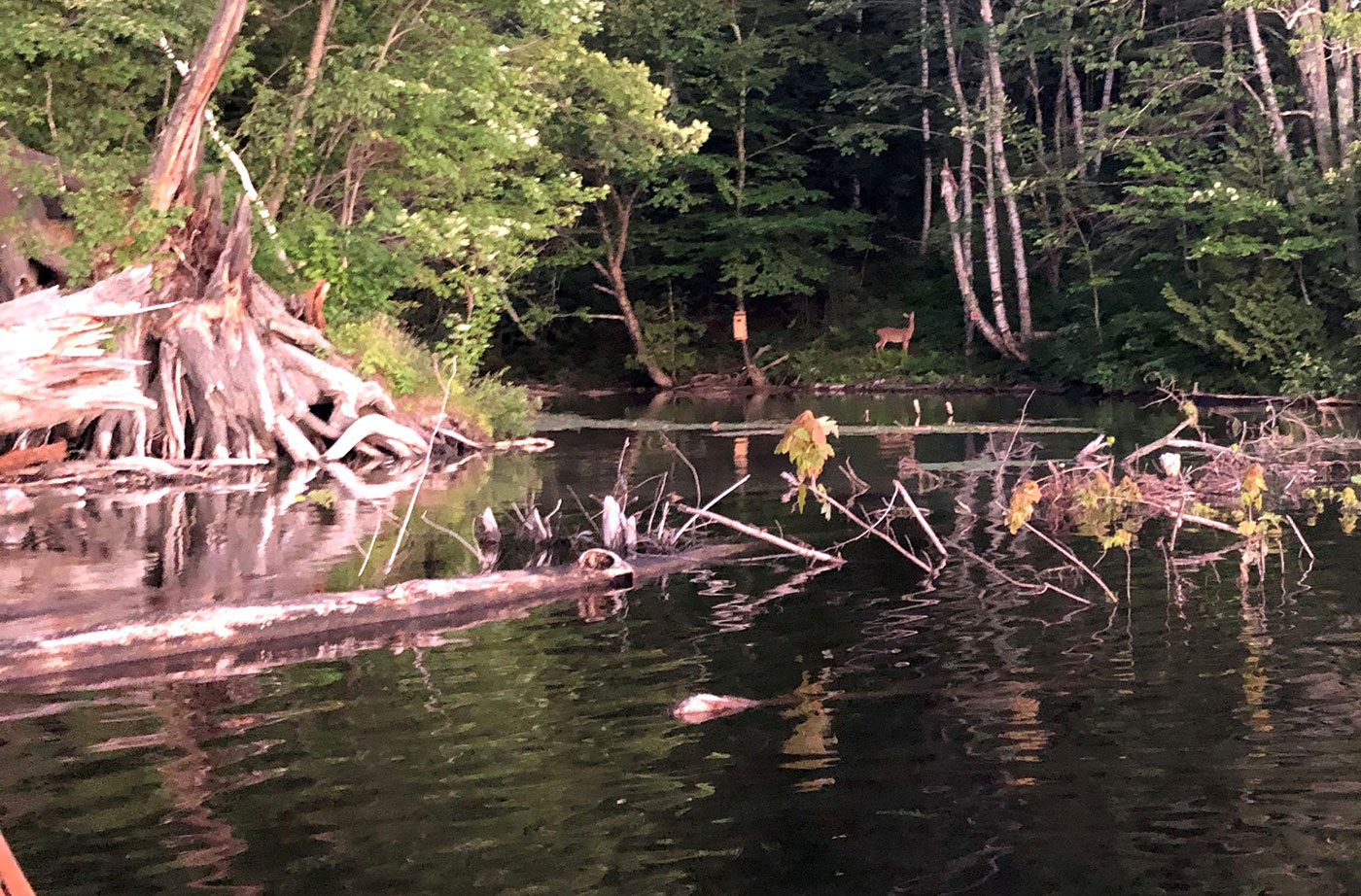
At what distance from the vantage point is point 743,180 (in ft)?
134

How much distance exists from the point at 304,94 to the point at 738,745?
679 inches

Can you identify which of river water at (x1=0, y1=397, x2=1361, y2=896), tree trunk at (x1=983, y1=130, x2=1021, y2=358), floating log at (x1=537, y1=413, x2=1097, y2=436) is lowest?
river water at (x1=0, y1=397, x2=1361, y2=896)

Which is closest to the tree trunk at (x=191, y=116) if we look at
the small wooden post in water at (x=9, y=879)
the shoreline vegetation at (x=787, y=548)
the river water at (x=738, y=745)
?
the shoreline vegetation at (x=787, y=548)

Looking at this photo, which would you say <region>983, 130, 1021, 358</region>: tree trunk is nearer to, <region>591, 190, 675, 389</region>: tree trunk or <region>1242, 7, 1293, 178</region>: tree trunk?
<region>1242, 7, 1293, 178</region>: tree trunk

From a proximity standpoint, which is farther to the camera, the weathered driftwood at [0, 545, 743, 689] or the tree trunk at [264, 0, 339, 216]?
the tree trunk at [264, 0, 339, 216]

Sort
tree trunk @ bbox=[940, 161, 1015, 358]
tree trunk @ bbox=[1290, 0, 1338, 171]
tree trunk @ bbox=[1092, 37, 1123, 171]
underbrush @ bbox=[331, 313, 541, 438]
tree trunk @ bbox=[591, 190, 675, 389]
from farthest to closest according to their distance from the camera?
tree trunk @ bbox=[591, 190, 675, 389] → tree trunk @ bbox=[940, 161, 1015, 358] → tree trunk @ bbox=[1092, 37, 1123, 171] → tree trunk @ bbox=[1290, 0, 1338, 171] → underbrush @ bbox=[331, 313, 541, 438]

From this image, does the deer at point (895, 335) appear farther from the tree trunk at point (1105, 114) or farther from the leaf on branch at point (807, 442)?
the leaf on branch at point (807, 442)

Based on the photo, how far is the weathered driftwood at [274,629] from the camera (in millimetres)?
8484

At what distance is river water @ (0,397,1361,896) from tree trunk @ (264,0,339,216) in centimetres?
1138

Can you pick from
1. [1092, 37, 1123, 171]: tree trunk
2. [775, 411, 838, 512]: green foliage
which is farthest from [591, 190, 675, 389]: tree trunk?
[775, 411, 838, 512]: green foliage

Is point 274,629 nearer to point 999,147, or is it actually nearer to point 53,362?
point 53,362

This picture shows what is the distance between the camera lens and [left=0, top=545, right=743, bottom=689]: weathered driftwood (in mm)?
8484

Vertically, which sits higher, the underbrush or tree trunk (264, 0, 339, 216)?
tree trunk (264, 0, 339, 216)

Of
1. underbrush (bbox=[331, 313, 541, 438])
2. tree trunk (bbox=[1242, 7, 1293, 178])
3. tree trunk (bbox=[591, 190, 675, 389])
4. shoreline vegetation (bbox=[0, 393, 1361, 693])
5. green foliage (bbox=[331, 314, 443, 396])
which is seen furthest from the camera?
tree trunk (bbox=[591, 190, 675, 389])
